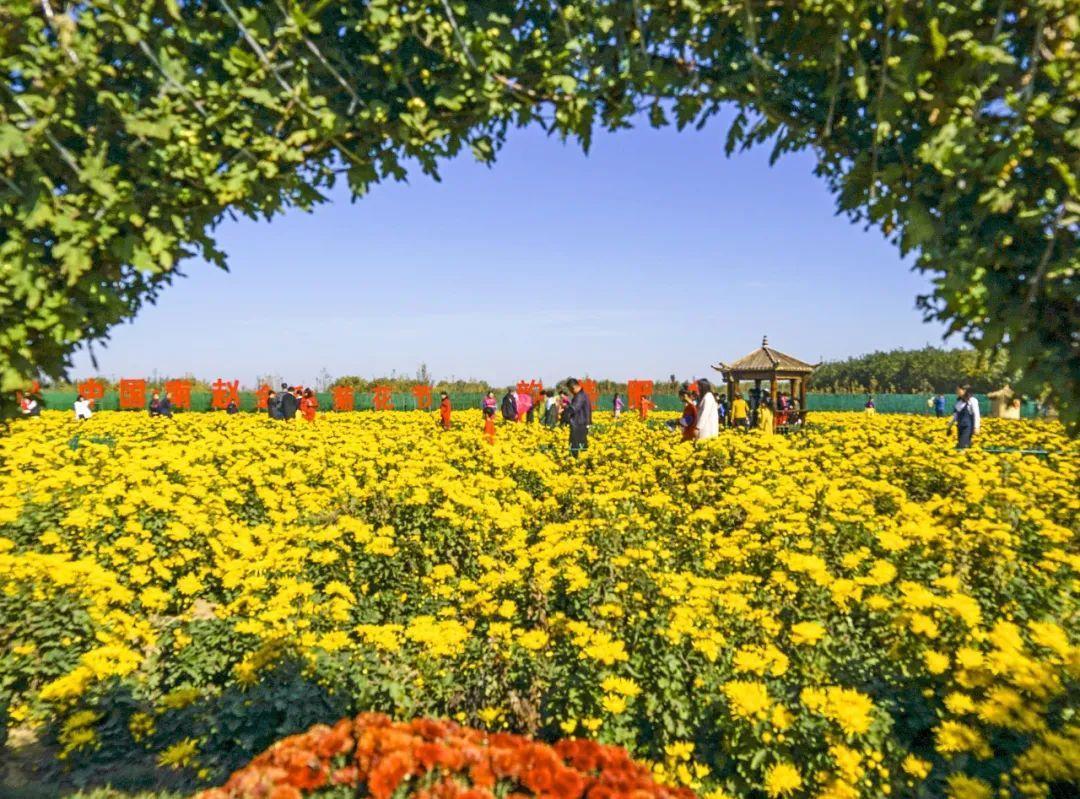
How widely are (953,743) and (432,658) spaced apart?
2.71m

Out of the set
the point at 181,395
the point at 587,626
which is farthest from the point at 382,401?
the point at 587,626

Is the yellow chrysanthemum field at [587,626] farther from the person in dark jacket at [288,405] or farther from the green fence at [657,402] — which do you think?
the green fence at [657,402]

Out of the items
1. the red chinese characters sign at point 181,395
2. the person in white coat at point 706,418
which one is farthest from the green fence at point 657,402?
the person in white coat at point 706,418

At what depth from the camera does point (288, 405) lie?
1819 cm

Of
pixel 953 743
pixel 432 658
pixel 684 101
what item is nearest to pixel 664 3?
pixel 684 101

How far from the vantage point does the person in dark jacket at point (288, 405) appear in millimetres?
18130

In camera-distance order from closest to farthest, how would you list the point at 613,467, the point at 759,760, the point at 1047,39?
the point at 1047,39
the point at 759,760
the point at 613,467

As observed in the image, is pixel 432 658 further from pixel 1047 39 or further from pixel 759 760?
pixel 1047 39

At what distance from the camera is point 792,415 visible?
2184 centimetres

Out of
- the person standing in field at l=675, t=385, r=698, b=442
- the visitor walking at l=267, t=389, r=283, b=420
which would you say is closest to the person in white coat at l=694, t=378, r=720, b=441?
the person standing in field at l=675, t=385, r=698, b=442

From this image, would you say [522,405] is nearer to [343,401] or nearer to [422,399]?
[343,401]

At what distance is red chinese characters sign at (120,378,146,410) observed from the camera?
34406 millimetres

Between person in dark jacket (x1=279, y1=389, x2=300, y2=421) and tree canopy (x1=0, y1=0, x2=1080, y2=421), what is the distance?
1617 centimetres

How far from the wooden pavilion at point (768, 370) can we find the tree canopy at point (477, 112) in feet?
62.5
